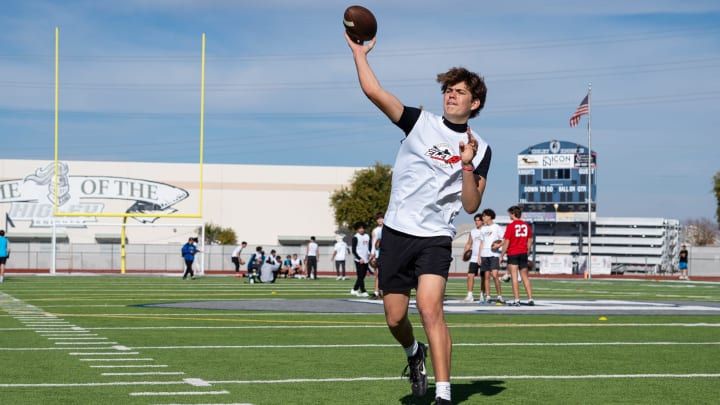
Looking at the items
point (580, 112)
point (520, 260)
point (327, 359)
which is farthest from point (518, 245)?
point (580, 112)

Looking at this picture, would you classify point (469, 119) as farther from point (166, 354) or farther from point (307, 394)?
point (166, 354)

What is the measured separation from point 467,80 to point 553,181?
8581cm

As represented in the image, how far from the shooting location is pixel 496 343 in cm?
1062

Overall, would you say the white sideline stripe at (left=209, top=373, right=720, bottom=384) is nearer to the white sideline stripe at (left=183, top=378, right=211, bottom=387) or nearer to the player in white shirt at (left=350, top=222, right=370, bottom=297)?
the white sideline stripe at (left=183, top=378, right=211, bottom=387)

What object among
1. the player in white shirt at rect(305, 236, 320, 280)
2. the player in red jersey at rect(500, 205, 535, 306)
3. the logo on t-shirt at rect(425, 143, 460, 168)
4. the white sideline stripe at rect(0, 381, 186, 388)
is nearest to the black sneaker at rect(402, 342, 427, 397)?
the logo on t-shirt at rect(425, 143, 460, 168)

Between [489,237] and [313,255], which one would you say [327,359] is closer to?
[489,237]


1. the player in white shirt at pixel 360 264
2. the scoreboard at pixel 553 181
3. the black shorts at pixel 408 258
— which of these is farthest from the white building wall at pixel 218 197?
the black shorts at pixel 408 258

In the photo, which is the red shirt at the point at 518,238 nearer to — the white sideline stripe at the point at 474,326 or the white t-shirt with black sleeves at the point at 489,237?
the white t-shirt with black sleeves at the point at 489,237

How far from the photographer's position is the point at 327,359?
8961mm

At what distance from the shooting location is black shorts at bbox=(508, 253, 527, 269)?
18.1 meters

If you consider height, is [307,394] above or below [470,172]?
below

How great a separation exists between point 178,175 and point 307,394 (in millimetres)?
76830

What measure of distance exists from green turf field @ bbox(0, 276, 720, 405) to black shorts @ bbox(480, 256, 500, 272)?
4.18 metres

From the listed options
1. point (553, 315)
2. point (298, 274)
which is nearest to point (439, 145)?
point (553, 315)
